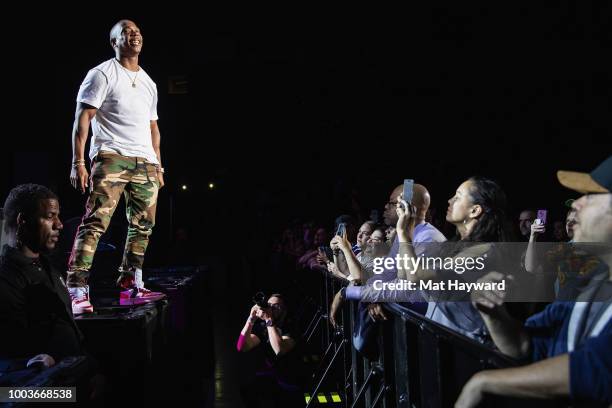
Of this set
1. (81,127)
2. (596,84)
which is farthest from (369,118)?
(81,127)

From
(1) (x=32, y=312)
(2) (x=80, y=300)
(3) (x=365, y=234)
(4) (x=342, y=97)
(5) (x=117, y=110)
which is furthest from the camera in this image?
(4) (x=342, y=97)

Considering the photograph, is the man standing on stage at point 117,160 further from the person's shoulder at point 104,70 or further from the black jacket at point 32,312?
the black jacket at point 32,312

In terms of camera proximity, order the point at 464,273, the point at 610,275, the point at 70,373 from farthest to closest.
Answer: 1. the point at 464,273
2. the point at 70,373
3. the point at 610,275

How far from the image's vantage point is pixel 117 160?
3.31 metres

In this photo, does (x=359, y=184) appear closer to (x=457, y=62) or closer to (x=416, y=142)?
(x=416, y=142)

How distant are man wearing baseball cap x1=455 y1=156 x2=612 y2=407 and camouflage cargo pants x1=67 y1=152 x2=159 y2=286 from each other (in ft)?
8.24

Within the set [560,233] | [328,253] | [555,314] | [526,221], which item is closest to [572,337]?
[555,314]

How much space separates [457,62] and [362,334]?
842 centimetres

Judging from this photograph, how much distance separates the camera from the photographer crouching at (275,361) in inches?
174

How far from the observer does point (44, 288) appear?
2305mm

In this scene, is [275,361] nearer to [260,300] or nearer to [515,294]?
[260,300]

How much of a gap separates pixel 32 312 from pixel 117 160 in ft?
4.41

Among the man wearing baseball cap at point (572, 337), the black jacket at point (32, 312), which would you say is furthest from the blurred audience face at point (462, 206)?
the black jacket at point (32, 312)

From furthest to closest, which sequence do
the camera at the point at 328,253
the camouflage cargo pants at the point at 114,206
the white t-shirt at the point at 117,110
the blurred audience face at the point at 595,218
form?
the camera at the point at 328,253, the white t-shirt at the point at 117,110, the camouflage cargo pants at the point at 114,206, the blurred audience face at the point at 595,218
